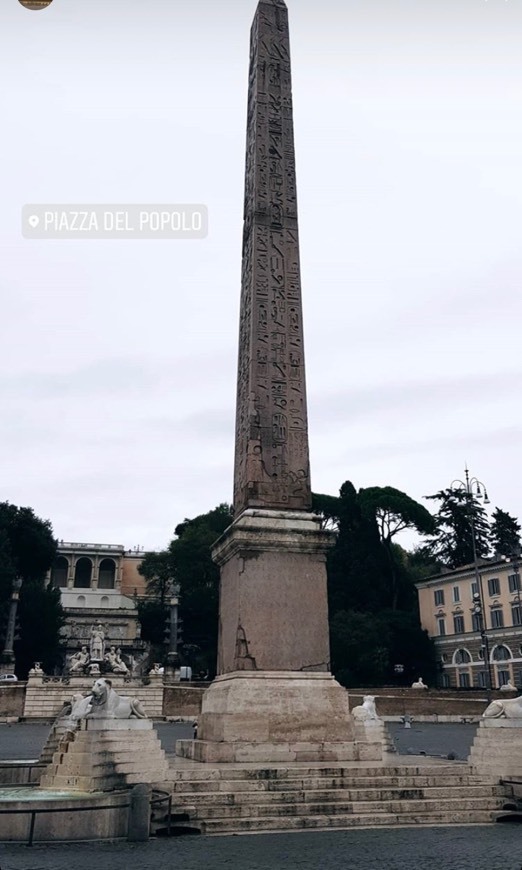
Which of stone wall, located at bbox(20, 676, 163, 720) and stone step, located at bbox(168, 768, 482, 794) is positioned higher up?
stone wall, located at bbox(20, 676, 163, 720)

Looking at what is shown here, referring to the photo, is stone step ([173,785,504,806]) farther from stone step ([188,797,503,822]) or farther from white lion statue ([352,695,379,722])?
white lion statue ([352,695,379,722])

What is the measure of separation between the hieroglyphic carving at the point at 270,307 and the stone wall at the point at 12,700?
2467cm

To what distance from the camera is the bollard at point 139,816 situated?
6.21 meters

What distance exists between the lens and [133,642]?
60281mm

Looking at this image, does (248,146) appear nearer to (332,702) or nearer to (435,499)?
(332,702)

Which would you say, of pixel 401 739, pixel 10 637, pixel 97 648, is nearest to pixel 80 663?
pixel 97 648

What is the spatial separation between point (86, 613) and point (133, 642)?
4706mm

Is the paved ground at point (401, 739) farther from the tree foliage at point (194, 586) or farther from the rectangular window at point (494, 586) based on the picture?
the tree foliage at point (194, 586)

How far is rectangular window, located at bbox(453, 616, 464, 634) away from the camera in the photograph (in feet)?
149

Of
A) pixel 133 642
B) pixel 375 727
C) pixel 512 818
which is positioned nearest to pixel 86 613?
pixel 133 642

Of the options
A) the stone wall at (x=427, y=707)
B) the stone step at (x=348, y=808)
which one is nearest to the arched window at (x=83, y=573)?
the stone wall at (x=427, y=707)

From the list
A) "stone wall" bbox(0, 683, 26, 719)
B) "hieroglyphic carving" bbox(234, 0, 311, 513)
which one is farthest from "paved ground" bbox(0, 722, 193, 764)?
"hieroglyphic carving" bbox(234, 0, 311, 513)

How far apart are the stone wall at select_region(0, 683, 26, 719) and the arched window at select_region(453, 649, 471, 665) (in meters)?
24.5

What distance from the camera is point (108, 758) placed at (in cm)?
737
